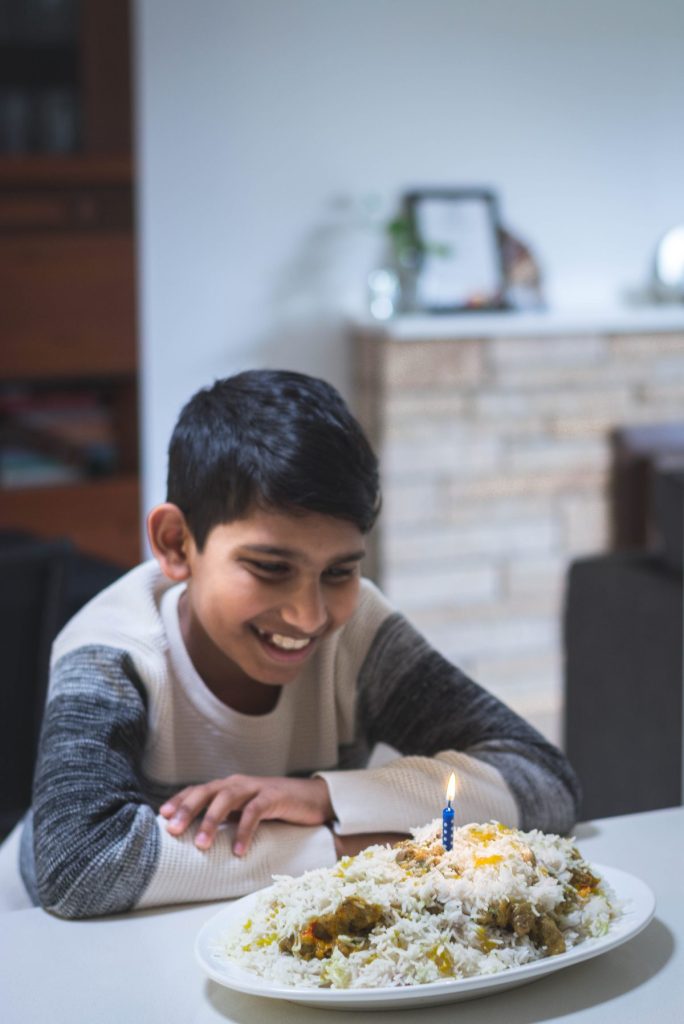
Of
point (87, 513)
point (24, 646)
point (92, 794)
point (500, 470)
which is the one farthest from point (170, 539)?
point (500, 470)

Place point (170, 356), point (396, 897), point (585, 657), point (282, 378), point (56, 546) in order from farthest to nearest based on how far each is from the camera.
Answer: point (170, 356), point (585, 657), point (56, 546), point (282, 378), point (396, 897)

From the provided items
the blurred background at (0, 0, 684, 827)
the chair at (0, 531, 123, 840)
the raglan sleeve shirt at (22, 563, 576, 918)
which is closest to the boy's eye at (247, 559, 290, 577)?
the raglan sleeve shirt at (22, 563, 576, 918)

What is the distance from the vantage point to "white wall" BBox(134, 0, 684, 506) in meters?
4.03

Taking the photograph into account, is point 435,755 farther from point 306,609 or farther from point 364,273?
point 364,273

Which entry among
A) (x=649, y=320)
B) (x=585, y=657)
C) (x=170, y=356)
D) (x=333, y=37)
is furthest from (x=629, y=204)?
(x=585, y=657)

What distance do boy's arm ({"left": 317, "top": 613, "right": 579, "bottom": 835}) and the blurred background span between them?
2532 millimetres

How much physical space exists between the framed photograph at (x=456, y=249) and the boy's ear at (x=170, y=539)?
2981mm

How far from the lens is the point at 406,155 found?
4227 mm

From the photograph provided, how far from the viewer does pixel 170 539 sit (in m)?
1.19

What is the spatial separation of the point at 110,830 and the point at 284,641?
21cm

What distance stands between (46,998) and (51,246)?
128 inches

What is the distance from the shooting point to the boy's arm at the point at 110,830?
0.96 meters

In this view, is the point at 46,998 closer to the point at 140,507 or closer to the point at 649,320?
the point at 140,507

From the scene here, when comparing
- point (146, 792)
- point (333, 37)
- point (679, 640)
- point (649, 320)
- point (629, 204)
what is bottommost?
point (679, 640)
